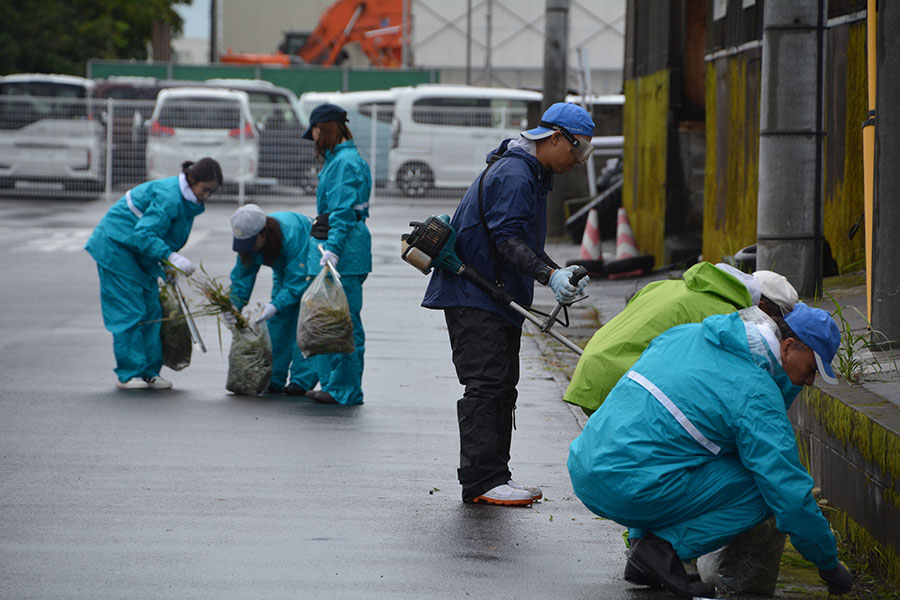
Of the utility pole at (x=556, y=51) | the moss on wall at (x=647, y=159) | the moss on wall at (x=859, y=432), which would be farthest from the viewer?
the utility pole at (x=556, y=51)

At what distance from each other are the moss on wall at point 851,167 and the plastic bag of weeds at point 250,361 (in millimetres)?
3788

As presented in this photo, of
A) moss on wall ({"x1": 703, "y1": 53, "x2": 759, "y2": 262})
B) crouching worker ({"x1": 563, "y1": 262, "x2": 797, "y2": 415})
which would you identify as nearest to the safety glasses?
crouching worker ({"x1": 563, "y1": 262, "x2": 797, "y2": 415})

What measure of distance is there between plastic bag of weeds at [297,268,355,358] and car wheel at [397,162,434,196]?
57.5 ft

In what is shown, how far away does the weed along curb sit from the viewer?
15.4ft

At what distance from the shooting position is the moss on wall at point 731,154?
36.3ft

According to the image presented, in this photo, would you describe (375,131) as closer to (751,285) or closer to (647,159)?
(647,159)

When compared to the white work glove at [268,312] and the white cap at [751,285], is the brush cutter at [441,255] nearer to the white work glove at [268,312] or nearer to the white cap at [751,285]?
the white cap at [751,285]

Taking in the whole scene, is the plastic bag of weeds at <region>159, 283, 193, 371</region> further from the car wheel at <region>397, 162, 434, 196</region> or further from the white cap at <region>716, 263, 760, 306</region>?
the car wheel at <region>397, 162, 434, 196</region>

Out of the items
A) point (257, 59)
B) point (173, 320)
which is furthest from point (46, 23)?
point (173, 320)

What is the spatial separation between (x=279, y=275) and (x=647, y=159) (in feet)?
26.0

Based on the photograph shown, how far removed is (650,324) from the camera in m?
4.95

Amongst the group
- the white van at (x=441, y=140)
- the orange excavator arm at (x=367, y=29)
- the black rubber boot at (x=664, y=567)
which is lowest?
the black rubber boot at (x=664, y=567)

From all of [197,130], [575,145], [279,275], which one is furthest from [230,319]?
[197,130]

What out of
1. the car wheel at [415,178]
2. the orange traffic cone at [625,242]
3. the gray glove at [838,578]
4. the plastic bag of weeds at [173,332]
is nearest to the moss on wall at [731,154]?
the orange traffic cone at [625,242]
